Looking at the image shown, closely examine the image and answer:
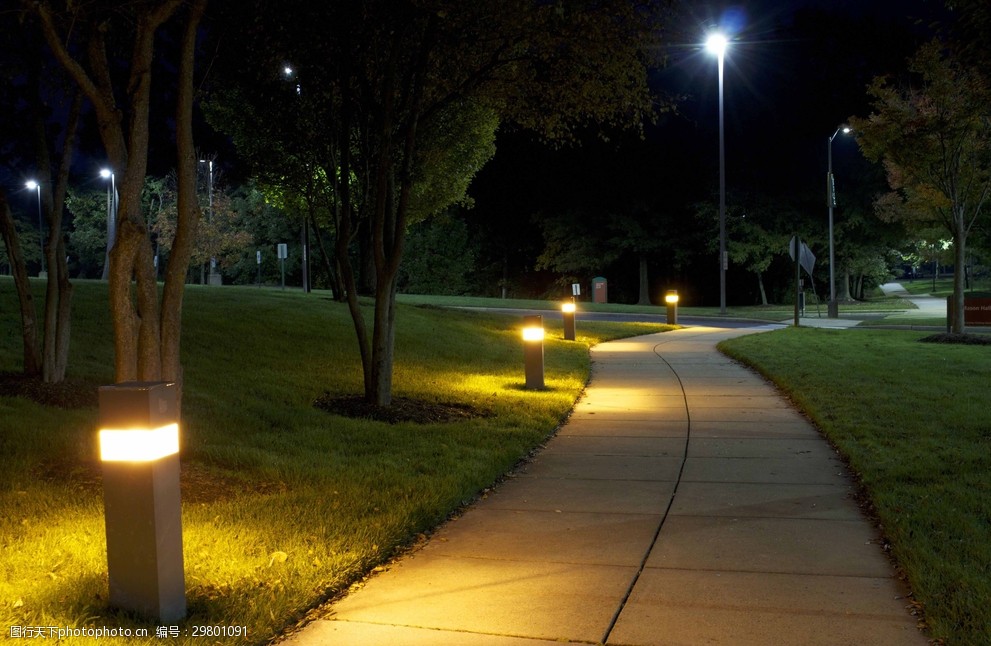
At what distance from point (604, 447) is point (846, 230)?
149ft

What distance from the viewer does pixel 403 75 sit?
39.4 feet

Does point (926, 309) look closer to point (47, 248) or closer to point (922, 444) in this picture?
point (922, 444)

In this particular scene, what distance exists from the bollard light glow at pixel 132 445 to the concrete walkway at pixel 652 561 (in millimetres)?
1109

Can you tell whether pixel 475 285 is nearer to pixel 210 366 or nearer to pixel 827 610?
pixel 210 366

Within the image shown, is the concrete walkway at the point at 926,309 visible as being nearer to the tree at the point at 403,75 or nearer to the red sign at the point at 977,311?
the red sign at the point at 977,311

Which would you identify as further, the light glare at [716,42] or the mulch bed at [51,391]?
the light glare at [716,42]

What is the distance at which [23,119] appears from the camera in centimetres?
1219

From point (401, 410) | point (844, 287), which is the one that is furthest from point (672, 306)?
point (844, 287)

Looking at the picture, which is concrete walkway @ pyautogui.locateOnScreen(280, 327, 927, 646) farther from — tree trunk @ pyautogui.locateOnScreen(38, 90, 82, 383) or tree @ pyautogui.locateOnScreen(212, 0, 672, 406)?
tree trunk @ pyautogui.locateOnScreen(38, 90, 82, 383)

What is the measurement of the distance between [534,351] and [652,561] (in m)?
8.01

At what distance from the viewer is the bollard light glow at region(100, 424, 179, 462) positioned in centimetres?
419

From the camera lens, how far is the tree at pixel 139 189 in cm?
668

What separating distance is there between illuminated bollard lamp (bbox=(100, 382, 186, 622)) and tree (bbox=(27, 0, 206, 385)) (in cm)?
256

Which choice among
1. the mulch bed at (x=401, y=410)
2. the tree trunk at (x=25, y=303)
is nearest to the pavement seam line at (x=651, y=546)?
the mulch bed at (x=401, y=410)
